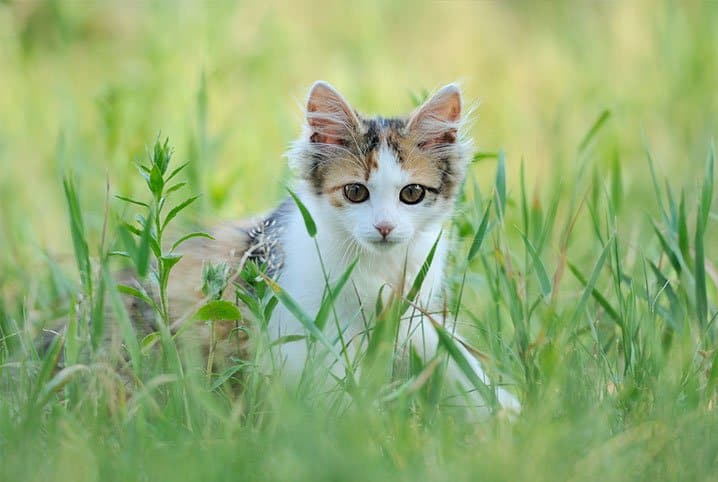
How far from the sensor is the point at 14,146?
5.18 meters

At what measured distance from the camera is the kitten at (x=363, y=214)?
2.93 m

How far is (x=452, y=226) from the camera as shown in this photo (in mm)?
3416

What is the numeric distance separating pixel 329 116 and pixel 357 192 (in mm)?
279

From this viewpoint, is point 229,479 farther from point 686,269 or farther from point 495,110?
point 495,110

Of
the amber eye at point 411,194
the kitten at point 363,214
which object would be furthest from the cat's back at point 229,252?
the amber eye at point 411,194

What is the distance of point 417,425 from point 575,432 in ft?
1.31

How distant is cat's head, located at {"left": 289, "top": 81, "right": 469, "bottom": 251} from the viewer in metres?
2.97

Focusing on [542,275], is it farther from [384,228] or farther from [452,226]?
[452,226]

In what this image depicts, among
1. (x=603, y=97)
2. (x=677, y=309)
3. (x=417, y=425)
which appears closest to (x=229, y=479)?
(x=417, y=425)

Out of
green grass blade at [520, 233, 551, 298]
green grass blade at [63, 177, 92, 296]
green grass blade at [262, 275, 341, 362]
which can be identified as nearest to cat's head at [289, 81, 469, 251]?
green grass blade at [520, 233, 551, 298]

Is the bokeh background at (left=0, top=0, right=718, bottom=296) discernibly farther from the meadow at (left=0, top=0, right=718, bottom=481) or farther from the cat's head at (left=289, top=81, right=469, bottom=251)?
the cat's head at (left=289, top=81, right=469, bottom=251)

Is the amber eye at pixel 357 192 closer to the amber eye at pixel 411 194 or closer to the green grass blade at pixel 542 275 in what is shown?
the amber eye at pixel 411 194

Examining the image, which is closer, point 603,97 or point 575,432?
point 575,432

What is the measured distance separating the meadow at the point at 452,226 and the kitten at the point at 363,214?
0.51 feet
